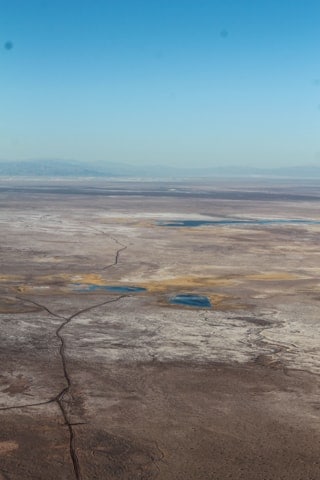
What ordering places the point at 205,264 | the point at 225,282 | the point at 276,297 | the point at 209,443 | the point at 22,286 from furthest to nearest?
the point at 205,264 → the point at 225,282 → the point at 22,286 → the point at 276,297 → the point at 209,443

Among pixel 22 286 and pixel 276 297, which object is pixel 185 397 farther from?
pixel 22 286

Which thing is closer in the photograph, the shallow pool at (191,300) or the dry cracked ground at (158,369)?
the dry cracked ground at (158,369)

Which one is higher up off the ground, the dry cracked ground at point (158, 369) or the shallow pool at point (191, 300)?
the dry cracked ground at point (158, 369)

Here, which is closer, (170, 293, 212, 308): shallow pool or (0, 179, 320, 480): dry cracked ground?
(0, 179, 320, 480): dry cracked ground

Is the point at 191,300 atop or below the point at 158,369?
below

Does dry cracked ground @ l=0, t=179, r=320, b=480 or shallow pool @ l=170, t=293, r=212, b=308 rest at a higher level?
dry cracked ground @ l=0, t=179, r=320, b=480

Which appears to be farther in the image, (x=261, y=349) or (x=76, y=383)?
(x=261, y=349)

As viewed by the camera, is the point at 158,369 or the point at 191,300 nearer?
the point at 158,369

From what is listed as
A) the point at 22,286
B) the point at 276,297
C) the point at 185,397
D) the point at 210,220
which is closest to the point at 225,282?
the point at 276,297
